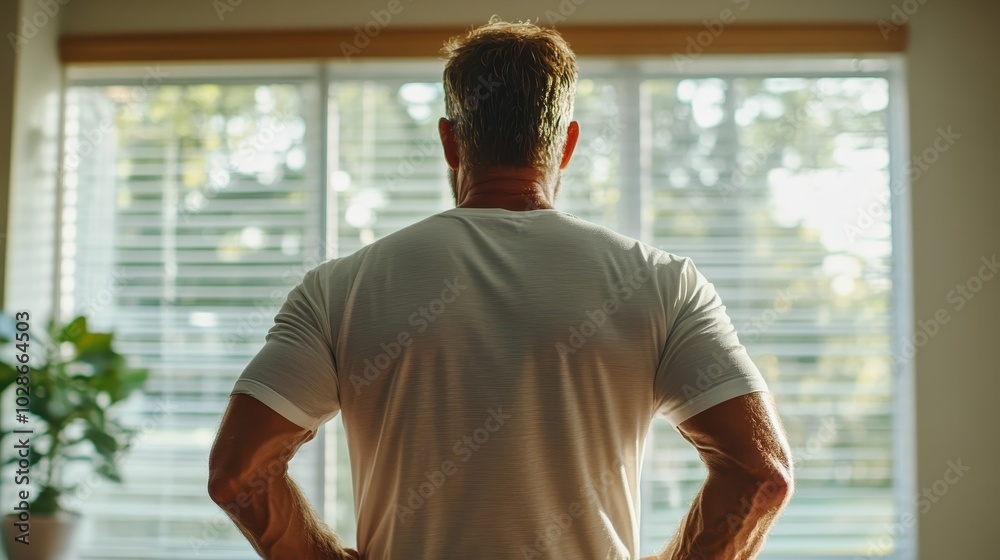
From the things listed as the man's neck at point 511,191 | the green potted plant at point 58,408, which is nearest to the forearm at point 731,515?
the man's neck at point 511,191

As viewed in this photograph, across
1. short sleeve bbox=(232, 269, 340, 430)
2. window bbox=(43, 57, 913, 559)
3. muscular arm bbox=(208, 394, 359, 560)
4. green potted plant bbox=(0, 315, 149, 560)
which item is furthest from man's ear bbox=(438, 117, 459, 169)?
green potted plant bbox=(0, 315, 149, 560)

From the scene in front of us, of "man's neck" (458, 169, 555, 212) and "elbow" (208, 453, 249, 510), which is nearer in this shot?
"elbow" (208, 453, 249, 510)

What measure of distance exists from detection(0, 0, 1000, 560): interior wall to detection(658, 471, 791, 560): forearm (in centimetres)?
186

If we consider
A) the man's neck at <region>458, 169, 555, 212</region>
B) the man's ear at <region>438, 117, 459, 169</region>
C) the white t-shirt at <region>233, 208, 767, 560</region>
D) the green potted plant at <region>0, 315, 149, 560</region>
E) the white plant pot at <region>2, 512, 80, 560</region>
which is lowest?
the white plant pot at <region>2, 512, 80, 560</region>

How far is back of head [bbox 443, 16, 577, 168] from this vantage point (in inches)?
37.3

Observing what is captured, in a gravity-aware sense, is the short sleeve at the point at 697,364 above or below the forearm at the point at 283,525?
above

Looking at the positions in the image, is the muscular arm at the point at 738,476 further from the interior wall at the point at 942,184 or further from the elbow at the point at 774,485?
the interior wall at the point at 942,184

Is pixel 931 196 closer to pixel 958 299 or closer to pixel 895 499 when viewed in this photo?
pixel 958 299

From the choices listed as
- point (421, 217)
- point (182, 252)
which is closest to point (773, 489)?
point (421, 217)

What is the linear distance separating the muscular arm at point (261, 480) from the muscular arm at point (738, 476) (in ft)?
1.49

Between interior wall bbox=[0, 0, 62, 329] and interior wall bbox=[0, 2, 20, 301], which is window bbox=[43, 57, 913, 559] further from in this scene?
interior wall bbox=[0, 2, 20, 301]

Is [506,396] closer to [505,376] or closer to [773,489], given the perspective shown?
[505,376]

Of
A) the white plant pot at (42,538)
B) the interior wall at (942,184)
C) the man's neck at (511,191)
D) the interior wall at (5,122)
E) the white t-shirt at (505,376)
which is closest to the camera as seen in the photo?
the white t-shirt at (505,376)

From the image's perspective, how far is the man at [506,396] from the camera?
0.82 m
